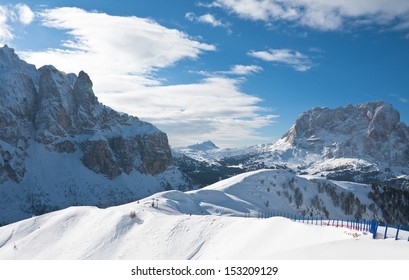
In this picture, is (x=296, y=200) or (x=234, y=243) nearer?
(x=234, y=243)

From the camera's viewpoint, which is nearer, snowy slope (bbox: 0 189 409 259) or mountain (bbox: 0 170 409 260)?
mountain (bbox: 0 170 409 260)

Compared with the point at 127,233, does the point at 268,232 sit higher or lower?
higher

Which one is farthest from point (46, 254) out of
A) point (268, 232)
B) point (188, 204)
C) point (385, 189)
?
point (385, 189)

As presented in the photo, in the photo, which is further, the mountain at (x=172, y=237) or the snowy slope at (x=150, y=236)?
the snowy slope at (x=150, y=236)

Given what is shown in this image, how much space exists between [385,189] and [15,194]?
168299 mm

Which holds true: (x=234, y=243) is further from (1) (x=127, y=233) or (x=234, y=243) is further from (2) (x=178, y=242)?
(1) (x=127, y=233)

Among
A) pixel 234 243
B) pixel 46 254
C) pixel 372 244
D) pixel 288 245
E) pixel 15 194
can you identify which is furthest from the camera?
pixel 15 194

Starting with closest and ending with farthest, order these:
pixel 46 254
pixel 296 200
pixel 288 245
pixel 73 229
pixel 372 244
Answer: pixel 372 244 → pixel 288 245 → pixel 46 254 → pixel 73 229 → pixel 296 200

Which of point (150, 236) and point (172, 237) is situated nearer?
point (172, 237)

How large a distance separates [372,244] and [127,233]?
28.4 m

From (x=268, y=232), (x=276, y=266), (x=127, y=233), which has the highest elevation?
(x=276, y=266)

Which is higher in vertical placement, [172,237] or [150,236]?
[172,237]

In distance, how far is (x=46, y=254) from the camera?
133 feet

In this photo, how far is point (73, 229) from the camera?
4541 cm
